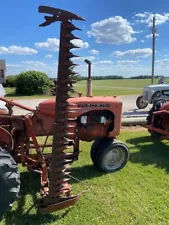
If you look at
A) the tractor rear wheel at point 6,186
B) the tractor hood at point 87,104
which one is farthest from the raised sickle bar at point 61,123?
the tractor hood at point 87,104

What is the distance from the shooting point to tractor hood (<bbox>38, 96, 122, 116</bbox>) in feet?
13.2

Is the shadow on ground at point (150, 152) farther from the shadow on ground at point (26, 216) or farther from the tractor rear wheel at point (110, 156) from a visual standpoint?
the shadow on ground at point (26, 216)

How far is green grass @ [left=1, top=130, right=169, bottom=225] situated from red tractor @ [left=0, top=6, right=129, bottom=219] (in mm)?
176

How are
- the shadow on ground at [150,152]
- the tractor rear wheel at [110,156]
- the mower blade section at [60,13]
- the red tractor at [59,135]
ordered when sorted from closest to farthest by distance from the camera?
the mower blade section at [60,13] < the red tractor at [59,135] < the tractor rear wheel at [110,156] < the shadow on ground at [150,152]

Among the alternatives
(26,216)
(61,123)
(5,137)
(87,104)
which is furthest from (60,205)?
(87,104)

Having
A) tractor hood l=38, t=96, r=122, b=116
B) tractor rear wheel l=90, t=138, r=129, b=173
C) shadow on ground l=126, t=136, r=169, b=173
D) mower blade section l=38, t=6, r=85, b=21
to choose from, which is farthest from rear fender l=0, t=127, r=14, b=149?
shadow on ground l=126, t=136, r=169, b=173

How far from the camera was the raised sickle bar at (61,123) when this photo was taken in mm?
2732

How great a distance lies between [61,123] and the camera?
2.99 metres

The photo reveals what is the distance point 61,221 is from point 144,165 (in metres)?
2.28

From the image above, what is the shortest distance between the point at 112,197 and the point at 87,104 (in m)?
1.33

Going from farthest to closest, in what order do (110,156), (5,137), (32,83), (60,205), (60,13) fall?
(32,83)
(110,156)
(5,137)
(60,205)
(60,13)

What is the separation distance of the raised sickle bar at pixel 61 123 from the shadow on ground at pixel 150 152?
2245mm

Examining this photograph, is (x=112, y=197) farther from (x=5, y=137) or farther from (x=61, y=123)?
(x=5, y=137)

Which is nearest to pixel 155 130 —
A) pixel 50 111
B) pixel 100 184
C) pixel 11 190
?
pixel 100 184
